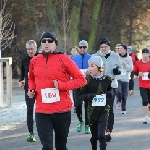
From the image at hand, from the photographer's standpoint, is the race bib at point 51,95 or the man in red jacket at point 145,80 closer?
the race bib at point 51,95

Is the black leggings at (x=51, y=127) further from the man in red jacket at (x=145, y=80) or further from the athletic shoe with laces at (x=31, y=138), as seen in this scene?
the man in red jacket at (x=145, y=80)

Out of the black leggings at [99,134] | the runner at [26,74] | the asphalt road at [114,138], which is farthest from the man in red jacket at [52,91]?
the runner at [26,74]

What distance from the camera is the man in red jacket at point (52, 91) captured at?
7.29 m

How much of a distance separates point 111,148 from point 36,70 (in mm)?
Result: 3229

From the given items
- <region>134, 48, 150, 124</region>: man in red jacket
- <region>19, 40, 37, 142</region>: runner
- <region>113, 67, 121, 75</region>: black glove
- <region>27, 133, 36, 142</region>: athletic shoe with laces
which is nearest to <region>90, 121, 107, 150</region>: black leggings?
<region>113, 67, 121, 75</region>: black glove

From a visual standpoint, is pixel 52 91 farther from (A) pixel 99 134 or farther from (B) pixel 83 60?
(B) pixel 83 60

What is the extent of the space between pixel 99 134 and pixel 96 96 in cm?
60

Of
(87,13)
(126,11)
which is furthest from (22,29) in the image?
(126,11)

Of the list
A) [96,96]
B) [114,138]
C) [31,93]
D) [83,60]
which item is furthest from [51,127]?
[83,60]

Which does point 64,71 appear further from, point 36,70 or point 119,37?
point 119,37

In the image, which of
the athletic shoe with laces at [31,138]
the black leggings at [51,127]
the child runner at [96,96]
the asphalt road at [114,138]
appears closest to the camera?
the black leggings at [51,127]

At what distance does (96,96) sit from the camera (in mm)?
9070

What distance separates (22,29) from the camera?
39.9m

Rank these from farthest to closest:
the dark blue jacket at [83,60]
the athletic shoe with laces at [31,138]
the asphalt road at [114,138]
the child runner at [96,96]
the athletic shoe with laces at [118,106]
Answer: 1. the athletic shoe with laces at [118,106]
2. the dark blue jacket at [83,60]
3. the athletic shoe with laces at [31,138]
4. the asphalt road at [114,138]
5. the child runner at [96,96]
